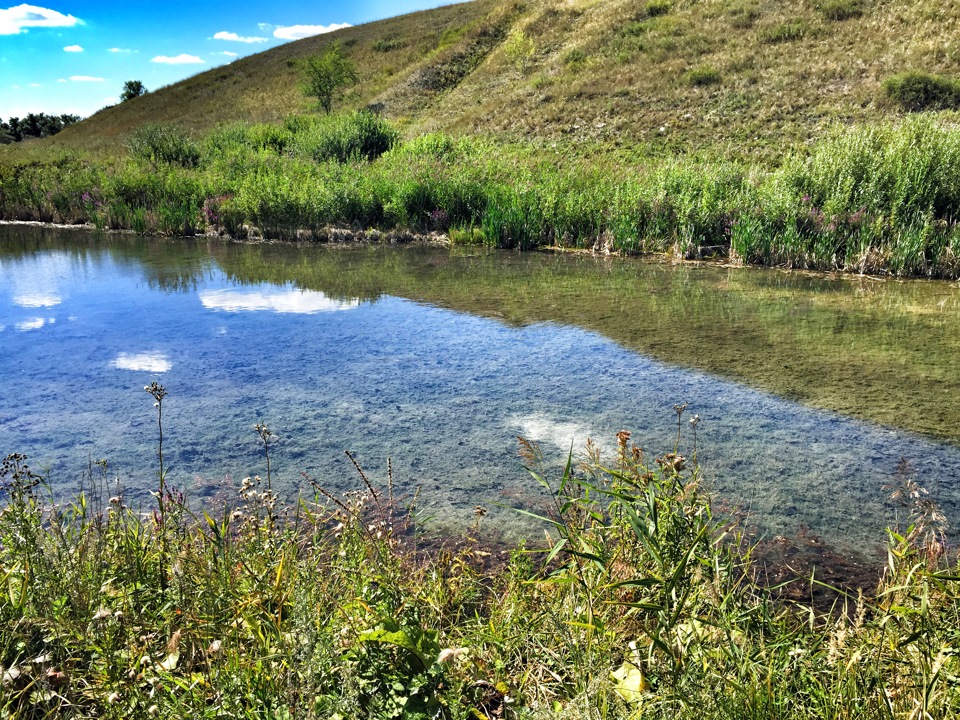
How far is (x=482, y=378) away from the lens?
6.88 meters

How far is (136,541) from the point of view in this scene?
A: 3209 millimetres

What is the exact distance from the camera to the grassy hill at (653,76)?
80.4 feet

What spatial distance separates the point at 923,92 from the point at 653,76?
10.9 meters

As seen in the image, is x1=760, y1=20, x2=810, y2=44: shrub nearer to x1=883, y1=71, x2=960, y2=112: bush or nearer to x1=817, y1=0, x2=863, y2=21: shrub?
x1=817, y1=0, x2=863, y2=21: shrub

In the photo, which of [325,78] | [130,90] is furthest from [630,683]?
[130,90]

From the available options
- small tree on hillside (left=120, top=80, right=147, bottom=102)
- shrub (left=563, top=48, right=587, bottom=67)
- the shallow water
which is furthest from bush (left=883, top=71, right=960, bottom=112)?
small tree on hillside (left=120, top=80, right=147, bottom=102)

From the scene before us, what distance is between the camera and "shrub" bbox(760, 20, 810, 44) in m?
31.0

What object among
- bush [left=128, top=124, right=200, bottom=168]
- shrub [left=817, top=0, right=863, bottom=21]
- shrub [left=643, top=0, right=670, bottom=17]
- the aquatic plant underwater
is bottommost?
the aquatic plant underwater

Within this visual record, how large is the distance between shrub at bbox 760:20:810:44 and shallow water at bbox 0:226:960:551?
23970 mm

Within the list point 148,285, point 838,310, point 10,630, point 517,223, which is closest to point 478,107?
point 517,223

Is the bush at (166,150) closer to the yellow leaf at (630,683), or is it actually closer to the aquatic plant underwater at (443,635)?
the aquatic plant underwater at (443,635)

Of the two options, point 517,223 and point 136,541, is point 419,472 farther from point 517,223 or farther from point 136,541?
point 517,223

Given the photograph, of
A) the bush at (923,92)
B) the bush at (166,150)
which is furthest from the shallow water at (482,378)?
the bush at (166,150)

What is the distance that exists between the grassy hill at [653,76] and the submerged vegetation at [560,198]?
4.75 metres
